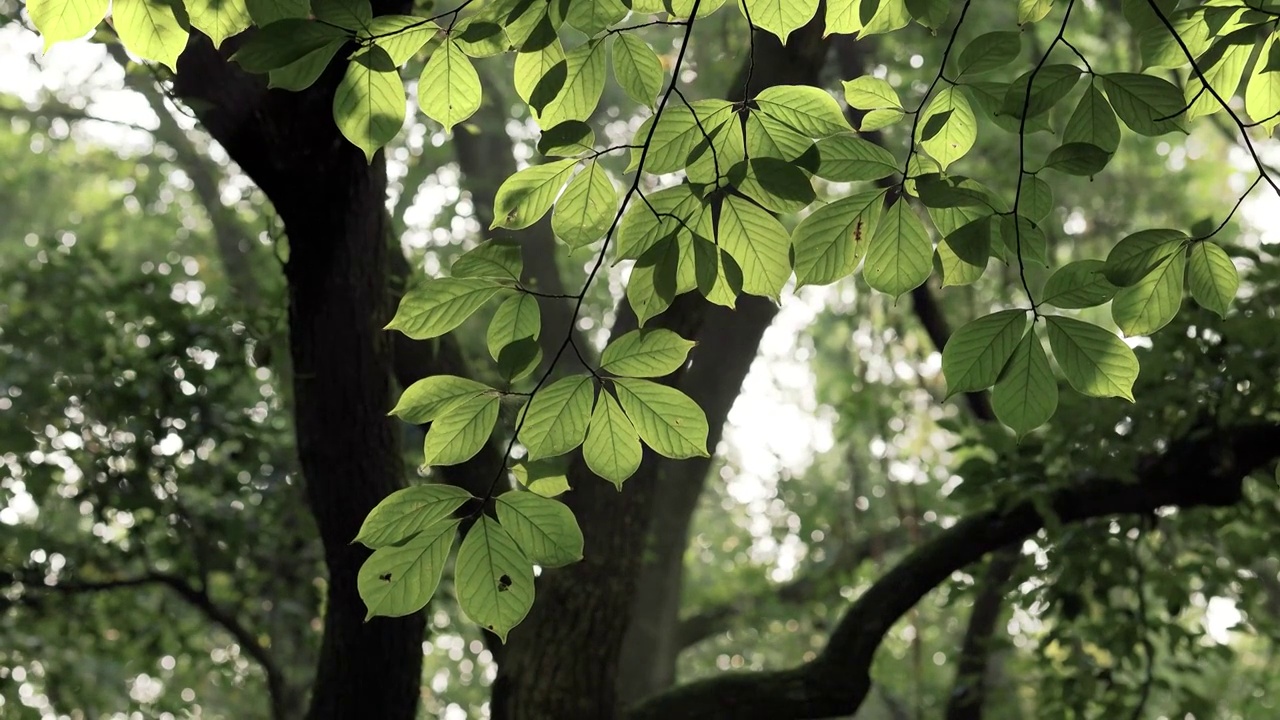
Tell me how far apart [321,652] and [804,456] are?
884 cm

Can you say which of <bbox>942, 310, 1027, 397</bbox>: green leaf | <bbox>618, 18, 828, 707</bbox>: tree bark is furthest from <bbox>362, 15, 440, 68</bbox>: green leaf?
<bbox>618, 18, 828, 707</bbox>: tree bark

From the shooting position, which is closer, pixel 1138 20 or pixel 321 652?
pixel 1138 20

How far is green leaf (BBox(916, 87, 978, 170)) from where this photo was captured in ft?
Result: 4.02

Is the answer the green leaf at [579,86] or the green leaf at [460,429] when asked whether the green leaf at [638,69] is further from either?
the green leaf at [460,429]

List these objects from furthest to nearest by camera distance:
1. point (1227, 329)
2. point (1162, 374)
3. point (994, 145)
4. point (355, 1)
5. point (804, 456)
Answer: point (804, 456)
point (994, 145)
point (1162, 374)
point (1227, 329)
point (355, 1)

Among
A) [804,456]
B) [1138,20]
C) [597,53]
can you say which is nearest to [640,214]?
[597,53]

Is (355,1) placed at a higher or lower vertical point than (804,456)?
lower

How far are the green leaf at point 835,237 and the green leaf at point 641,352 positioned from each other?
0.17 meters

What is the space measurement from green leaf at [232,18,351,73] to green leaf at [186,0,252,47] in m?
0.14

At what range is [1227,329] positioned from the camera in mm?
2723

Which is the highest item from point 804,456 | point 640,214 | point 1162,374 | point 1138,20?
point 804,456

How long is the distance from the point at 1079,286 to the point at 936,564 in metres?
2.14

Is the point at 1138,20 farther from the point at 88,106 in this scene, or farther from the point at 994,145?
the point at 88,106

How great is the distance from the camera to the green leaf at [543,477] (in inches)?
48.6
